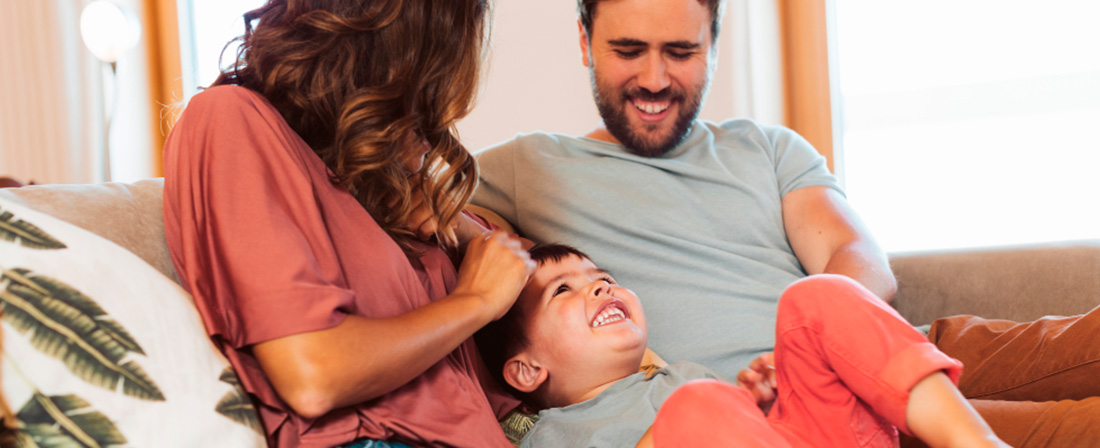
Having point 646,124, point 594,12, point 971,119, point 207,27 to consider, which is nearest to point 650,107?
point 646,124

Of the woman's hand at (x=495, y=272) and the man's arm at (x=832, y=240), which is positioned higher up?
the woman's hand at (x=495, y=272)

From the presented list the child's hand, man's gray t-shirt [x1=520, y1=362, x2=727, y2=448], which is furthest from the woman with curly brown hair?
the child's hand

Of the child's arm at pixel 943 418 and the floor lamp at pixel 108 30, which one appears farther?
the floor lamp at pixel 108 30

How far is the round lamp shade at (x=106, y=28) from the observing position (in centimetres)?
318

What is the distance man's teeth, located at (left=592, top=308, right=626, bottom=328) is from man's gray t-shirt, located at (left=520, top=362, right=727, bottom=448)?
0.10 metres

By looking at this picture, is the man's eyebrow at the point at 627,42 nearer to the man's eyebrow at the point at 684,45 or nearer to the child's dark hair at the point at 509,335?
the man's eyebrow at the point at 684,45

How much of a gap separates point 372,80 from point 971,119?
2607 mm

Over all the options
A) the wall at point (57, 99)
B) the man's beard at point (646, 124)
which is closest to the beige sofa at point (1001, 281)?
the man's beard at point (646, 124)

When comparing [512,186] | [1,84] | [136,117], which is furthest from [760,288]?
[1,84]

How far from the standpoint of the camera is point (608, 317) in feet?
4.60

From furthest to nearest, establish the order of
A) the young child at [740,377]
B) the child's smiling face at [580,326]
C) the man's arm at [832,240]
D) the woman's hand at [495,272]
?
the man's arm at [832,240], the child's smiling face at [580,326], the woman's hand at [495,272], the young child at [740,377]

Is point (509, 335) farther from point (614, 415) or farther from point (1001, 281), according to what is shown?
point (1001, 281)

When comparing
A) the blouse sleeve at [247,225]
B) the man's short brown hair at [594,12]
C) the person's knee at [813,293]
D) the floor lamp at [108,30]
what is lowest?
the person's knee at [813,293]

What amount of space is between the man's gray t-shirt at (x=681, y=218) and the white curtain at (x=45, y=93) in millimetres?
2773
